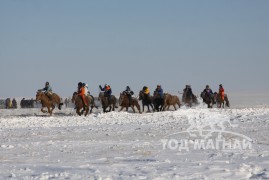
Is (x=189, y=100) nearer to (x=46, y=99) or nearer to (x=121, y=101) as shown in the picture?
(x=121, y=101)

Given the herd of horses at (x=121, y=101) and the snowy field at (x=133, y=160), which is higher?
the herd of horses at (x=121, y=101)

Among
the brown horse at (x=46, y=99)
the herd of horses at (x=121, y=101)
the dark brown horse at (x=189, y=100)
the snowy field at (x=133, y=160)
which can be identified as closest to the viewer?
the snowy field at (x=133, y=160)

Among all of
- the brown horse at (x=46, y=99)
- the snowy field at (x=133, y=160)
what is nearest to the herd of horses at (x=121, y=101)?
the brown horse at (x=46, y=99)

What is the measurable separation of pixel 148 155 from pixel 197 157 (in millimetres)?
999

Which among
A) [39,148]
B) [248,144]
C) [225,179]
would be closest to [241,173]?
[225,179]

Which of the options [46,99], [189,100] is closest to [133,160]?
[46,99]

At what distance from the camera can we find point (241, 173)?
762cm

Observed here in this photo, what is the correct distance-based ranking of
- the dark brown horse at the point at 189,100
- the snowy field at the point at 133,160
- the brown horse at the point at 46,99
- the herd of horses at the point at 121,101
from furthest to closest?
the dark brown horse at the point at 189,100 < the brown horse at the point at 46,99 < the herd of horses at the point at 121,101 < the snowy field at the point at 133,160

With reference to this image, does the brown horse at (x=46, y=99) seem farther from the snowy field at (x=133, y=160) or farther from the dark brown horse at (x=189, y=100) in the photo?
the snowy field at (x=133, y=160)

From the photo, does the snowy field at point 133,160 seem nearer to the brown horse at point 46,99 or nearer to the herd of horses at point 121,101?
the herd of horses at point 121,101

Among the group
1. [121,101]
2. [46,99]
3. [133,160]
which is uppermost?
[46,99]

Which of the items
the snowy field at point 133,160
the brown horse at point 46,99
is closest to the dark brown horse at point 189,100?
the brown horse at point 46,99

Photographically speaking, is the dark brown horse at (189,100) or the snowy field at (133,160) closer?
the snowy field at (133,160)

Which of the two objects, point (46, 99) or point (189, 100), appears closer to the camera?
point (46, 99)
